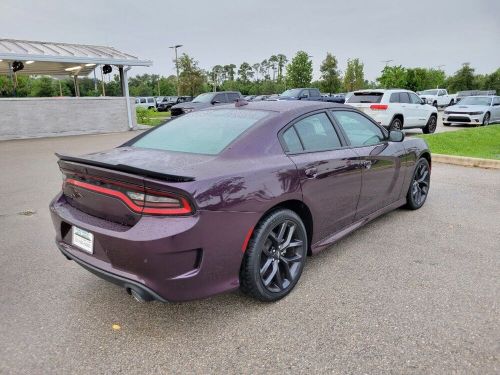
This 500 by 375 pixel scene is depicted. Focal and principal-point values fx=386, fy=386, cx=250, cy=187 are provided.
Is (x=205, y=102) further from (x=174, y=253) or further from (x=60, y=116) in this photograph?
(x=174, y=253)

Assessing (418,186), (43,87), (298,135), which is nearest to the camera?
(298,135)

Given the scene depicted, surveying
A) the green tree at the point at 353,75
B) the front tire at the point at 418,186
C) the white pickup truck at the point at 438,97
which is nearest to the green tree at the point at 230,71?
the green tree at the point at 353,75

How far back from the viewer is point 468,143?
11047 millimetres

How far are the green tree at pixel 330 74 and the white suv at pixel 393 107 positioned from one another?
33055mm

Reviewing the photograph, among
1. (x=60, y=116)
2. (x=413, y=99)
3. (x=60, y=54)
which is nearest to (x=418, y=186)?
(x=413, y=99)

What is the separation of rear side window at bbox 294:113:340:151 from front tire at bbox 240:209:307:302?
70 centimetres

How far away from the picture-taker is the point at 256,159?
284cm

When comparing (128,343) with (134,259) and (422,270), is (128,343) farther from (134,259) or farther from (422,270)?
(422,270)

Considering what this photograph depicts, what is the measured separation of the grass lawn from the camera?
9766 millimetres

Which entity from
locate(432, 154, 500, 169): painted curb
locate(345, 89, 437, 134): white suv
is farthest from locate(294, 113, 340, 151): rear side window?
locate(345, 89, 437, 134): white suv

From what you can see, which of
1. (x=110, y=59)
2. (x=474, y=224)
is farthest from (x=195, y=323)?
(x=110, y=59)

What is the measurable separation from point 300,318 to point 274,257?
48 centimetres

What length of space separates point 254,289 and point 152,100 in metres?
42.1

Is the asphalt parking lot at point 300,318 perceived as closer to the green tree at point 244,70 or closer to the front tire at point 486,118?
the front tire at point 486,118
